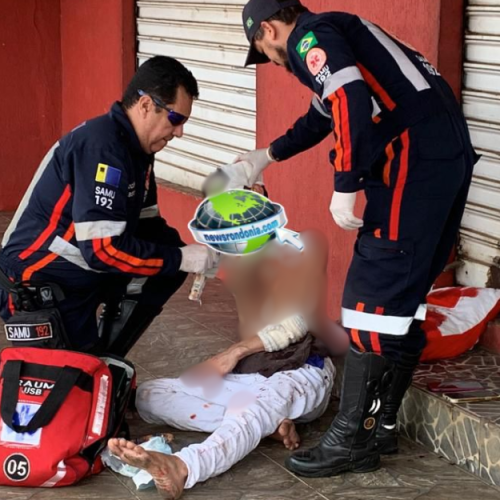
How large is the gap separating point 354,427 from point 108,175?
127cm

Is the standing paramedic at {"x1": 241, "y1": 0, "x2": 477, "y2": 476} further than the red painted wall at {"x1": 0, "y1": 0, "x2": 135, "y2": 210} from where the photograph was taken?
No

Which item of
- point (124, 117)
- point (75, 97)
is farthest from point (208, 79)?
point (124, 117)

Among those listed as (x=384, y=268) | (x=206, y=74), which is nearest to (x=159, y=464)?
(x=384, y=268)

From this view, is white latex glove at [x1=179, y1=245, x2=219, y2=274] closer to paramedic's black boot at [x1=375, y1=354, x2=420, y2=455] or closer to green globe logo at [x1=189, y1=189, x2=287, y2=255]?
green globe logo at [x1=189, y1=189, x2=287, y2=255]

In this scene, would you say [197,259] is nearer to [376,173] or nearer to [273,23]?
[376,173]

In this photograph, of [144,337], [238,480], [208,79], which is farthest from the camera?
[208,79]

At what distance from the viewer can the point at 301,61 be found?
3617 millimetres

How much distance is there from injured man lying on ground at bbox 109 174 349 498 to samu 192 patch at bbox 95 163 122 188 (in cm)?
60

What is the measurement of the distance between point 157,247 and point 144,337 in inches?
58.2

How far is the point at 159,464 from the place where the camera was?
368 centimetres

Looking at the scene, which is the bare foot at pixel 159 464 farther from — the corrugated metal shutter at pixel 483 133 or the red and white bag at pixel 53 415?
the corrugated metal shutter at pixel 483 133

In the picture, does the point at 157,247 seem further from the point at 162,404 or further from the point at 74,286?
the point at 162,404

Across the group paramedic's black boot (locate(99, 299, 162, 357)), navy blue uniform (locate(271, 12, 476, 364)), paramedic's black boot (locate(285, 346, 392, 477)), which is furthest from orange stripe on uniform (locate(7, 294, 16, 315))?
navy blue uniform (locate(271, 12, 476, 364))

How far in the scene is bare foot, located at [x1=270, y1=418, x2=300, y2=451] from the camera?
414cm
